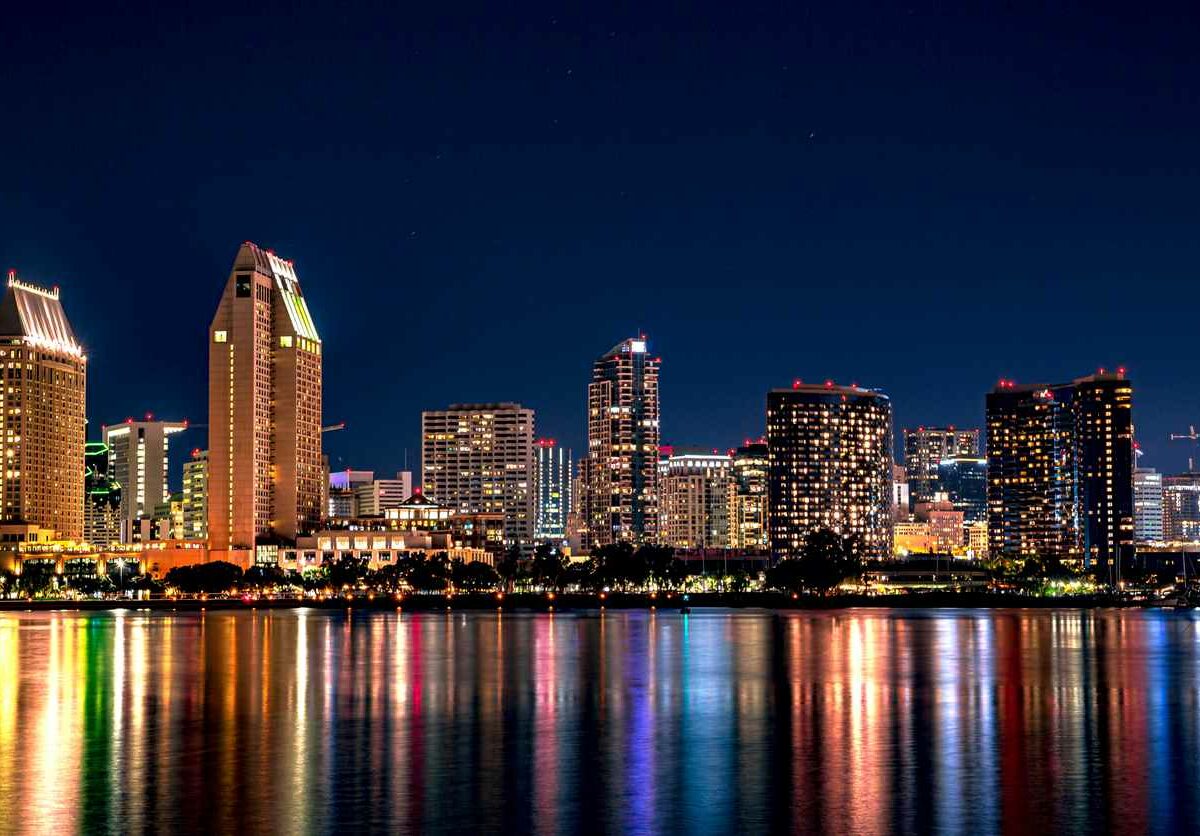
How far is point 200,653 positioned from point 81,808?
59.7 metres

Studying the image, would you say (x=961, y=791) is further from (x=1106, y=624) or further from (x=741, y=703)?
(x=1106, y=624)

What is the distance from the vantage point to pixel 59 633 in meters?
127

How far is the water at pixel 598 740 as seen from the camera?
35.2 m

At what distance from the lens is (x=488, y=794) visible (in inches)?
1489

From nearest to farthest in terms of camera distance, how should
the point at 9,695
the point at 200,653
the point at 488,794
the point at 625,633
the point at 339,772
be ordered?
the point at 488,794, the point at 339,772, the point at 9,695, the point at 200,653, the point at 625,633

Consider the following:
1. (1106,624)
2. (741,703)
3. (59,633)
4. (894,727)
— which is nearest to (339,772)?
(894,727)

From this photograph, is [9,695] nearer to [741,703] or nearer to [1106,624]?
[741,703]

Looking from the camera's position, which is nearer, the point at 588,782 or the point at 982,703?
the point at 588,782

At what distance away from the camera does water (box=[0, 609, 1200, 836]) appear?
3519 cm

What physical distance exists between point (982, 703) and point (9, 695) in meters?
36.5

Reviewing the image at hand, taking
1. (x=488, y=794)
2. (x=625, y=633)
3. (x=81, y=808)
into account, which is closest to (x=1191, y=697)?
(x=488, y=794)

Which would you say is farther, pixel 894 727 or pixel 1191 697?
pixel 1191 697

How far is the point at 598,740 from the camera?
160ft

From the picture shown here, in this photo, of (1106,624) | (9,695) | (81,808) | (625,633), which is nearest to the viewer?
(81,808)
